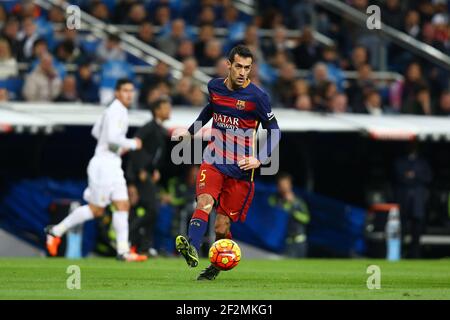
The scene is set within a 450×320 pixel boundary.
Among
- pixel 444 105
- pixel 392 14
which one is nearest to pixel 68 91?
pixel 444 105

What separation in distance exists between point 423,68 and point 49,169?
8.68m

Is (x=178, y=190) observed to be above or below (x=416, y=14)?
below

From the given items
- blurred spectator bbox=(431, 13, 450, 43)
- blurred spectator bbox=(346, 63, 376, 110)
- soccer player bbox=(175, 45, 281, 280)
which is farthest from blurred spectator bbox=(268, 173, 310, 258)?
soccer player bbox=(175, 45, 281, 280)

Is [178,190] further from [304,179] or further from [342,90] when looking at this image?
[342,90]

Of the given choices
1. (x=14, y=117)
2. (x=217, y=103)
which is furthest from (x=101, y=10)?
(x=217, y=103)

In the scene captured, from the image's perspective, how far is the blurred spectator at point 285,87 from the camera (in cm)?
2370

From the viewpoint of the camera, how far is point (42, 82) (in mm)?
21547

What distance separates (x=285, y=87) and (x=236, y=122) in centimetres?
1088

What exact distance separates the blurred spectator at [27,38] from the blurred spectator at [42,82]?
2.83 feet

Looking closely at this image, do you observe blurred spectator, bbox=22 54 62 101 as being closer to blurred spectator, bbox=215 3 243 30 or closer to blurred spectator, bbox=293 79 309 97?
blurred spectator, bbox=293 79 309 97

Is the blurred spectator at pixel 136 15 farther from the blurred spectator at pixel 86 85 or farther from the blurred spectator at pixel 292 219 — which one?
the blurred spectator at pixel 292 219

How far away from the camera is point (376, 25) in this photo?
2609cm

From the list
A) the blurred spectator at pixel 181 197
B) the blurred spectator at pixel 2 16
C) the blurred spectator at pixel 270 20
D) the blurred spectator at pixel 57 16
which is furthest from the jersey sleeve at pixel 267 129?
the blurred spectator at pixel 270 20

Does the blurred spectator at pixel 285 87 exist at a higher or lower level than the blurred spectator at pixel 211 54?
lower
